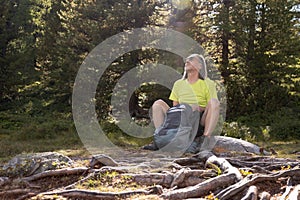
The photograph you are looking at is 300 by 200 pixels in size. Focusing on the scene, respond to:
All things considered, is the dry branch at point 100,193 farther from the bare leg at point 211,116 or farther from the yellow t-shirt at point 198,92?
the yellow t-shirt at point 198,92

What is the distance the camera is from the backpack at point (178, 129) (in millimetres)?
6004

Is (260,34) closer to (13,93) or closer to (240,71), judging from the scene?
(240,71)

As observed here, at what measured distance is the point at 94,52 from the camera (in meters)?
13.9

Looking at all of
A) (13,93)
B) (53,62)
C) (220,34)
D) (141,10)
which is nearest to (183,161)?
(141,10)

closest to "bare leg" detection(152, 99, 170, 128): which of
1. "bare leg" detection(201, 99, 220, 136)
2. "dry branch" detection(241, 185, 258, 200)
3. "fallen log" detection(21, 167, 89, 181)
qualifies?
"bare leg" detection(201, 99, 220, 136)

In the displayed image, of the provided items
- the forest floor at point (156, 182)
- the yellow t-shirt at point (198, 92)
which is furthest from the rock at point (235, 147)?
the forest floor at point (156, 182)

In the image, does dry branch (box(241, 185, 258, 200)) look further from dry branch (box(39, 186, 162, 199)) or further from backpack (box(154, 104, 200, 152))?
backpack (box(154, 104, 200, 152))

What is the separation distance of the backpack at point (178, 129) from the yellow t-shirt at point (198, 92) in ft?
0.81

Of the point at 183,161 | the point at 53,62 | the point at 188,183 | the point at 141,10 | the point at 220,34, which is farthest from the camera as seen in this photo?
the point at 53,62

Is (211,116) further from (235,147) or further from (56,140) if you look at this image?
(56,140)

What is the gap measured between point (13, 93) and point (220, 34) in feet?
33.3

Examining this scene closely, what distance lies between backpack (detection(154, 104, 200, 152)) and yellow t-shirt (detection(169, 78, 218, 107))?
0.25 metres

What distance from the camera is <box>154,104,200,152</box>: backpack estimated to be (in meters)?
6.00

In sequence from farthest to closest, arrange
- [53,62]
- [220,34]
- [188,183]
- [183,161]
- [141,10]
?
[53,62], [220,34], [141,10], [183,161], [188,183]
